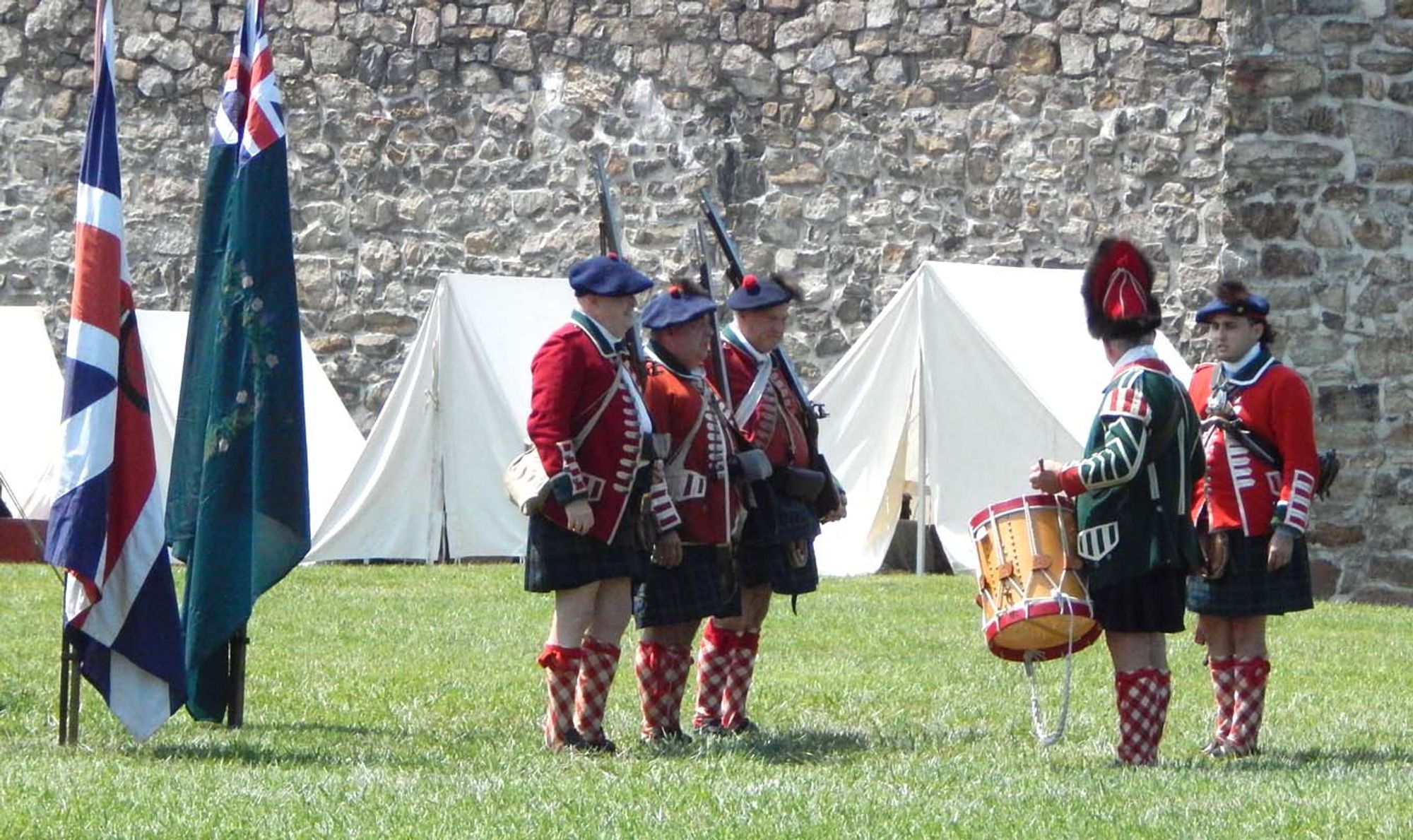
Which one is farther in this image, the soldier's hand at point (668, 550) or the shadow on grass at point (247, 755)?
the soldier's hand at point (668, 550)

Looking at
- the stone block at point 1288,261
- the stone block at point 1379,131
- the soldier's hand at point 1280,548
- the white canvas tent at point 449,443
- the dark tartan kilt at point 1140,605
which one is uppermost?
the stone block at point 1379,131

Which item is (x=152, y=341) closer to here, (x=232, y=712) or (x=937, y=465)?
(x=937, y=465)

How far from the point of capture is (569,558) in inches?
243

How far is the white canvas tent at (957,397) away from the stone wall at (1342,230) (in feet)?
3.23

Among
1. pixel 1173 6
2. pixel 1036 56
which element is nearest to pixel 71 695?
pixel 1036 56

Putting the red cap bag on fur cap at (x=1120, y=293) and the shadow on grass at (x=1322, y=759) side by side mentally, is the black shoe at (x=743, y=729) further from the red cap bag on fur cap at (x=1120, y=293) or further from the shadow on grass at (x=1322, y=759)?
the red cap bag on fur cap at (x=1120, y=293)

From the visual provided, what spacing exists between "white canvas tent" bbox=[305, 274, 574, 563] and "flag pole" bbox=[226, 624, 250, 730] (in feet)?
21.8

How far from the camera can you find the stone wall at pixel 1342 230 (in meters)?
12.0

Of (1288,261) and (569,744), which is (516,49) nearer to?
(1288,261)

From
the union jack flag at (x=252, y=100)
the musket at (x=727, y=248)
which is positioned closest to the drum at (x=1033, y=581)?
the musket at (x=727, y=248)

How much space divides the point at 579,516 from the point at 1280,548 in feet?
6.76

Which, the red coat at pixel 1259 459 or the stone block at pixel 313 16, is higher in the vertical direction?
the stone block at pixel 313 16

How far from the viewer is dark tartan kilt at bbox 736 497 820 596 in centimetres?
693

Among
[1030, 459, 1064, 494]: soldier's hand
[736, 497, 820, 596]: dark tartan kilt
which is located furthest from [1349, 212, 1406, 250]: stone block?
[1030, 459, 1064, 494]: soldier's hand
